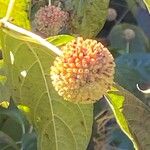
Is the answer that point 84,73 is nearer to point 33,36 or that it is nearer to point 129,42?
point 33,36

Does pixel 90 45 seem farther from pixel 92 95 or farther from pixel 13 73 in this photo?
pixel 13 73

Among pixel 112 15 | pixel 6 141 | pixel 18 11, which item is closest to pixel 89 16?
pixel 18 11

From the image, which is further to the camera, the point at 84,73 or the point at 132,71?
the point at 132,71

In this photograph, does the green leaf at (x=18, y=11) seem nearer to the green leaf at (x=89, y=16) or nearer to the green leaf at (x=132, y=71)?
the green leaf at (x=89, y=16)

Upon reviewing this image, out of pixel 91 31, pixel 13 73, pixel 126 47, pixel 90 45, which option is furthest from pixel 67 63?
pixel 126 47

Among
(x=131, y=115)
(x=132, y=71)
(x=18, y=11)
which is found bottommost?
(x=132, y=71)
